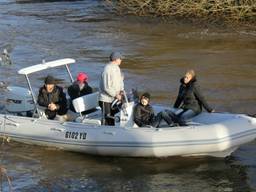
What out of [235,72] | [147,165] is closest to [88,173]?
[147,165]

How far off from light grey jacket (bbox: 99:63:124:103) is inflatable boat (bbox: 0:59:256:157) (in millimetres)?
239

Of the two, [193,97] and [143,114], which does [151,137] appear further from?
[193,97]

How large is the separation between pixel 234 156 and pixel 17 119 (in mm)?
3440

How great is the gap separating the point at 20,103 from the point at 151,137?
2705 mm

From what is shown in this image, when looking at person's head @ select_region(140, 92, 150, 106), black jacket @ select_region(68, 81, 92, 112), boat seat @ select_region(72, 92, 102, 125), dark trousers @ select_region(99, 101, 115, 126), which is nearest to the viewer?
person's head @ select_region(140, 92, 150, 106)

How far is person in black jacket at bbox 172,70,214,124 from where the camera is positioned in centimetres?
977

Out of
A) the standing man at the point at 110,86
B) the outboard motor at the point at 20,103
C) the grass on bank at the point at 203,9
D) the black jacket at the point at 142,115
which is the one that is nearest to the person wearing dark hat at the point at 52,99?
the outboard motor at the point at 20,103

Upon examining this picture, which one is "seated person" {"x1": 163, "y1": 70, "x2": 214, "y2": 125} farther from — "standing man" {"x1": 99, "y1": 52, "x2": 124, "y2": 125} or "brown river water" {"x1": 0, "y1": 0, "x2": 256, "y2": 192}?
"standing man" {"x1": 99, "y1": 52, "x2": 124, "y2": 125}

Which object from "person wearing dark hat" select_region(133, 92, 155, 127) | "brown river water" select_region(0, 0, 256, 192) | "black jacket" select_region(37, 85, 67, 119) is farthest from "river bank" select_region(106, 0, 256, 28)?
"person wearing dark hat" select_region(133, 92, 155, 127)

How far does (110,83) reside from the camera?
9.66 meters

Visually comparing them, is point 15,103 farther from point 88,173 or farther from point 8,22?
point 8,22

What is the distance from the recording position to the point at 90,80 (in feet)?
49.9

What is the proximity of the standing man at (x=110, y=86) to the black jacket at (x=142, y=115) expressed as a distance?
0.35 m

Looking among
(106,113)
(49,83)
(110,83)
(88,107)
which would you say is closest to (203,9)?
(88,107)
